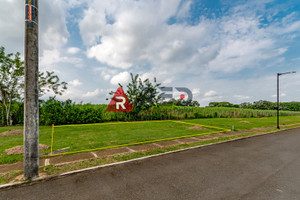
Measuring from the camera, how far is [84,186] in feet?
11.0

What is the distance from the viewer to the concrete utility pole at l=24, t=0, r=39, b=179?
140 inches

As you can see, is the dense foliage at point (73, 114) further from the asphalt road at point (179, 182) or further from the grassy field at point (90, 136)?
the asphalt road at point (179, 182)

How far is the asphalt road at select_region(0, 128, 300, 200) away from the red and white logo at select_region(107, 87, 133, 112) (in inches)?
524

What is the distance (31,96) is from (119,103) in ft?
47.0

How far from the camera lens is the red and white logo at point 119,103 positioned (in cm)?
1770

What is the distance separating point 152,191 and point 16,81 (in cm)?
1739

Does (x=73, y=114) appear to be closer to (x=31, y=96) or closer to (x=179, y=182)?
(x=31, y=96)

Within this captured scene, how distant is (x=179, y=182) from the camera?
362 cm

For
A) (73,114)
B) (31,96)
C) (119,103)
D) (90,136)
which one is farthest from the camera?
(119,103)

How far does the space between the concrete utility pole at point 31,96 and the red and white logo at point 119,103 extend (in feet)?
45.8

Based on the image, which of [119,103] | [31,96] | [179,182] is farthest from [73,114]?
[179,182]

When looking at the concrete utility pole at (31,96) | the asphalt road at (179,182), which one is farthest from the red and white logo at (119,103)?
the concrete utility pole at (31,96)

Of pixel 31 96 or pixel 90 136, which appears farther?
pixel 90 136

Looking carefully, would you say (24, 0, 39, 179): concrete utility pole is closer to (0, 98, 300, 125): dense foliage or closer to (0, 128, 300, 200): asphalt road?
(0, 128, 300, 200): asphalt road
